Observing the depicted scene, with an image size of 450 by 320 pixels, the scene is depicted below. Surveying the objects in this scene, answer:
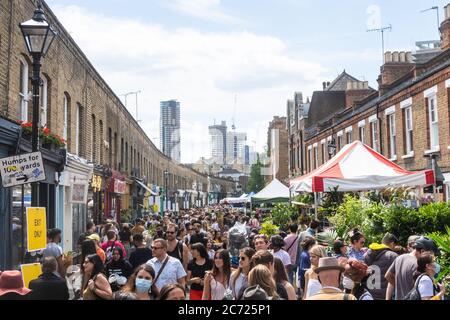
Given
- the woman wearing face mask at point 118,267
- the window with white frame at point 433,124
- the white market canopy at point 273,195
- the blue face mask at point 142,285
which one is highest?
the window with white frame at point 433,124

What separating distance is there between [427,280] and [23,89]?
445 inches

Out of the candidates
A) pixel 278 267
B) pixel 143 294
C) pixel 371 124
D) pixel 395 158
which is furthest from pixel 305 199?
pixel 143 294

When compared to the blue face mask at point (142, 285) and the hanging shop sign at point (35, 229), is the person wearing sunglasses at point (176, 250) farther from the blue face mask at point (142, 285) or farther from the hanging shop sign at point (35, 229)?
the blue face mask at point (142, 285)

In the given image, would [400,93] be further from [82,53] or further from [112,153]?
[112,153]

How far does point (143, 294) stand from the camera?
5.96 m

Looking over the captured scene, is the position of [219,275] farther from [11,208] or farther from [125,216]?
[125,216]

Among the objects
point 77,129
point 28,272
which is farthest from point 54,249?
point 77,129

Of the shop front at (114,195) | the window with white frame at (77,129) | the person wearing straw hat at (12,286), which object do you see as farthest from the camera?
the shop front at (114,195)

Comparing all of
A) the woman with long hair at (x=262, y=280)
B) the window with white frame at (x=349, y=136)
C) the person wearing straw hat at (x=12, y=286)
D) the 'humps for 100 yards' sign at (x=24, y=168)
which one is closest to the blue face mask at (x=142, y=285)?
the woman with long hair at (x=262, y=280)

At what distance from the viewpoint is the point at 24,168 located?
850 centimetres

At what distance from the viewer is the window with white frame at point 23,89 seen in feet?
45.9

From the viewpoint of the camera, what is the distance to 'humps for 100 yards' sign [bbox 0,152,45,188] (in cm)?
846

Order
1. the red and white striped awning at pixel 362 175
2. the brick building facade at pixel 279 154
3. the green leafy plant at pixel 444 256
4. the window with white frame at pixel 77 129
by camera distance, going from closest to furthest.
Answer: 1. the green leafy plant at pixel 444 256
2. the red and white striped awning at pixel 362 175
3. the window with white frame at pixel 77 129
4. the brick building facade at pixel 279 154
